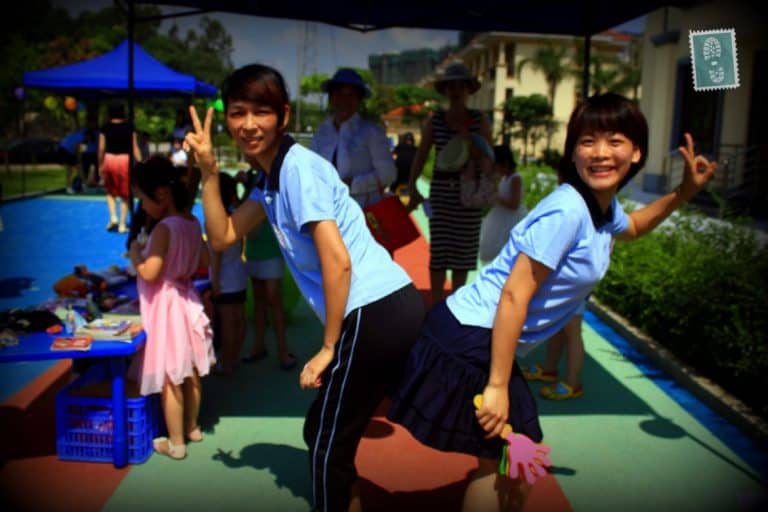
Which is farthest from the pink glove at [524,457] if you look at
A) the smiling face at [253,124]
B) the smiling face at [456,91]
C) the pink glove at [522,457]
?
the smiling face at [456,91]

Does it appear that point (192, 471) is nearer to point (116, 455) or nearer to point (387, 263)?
point (116, 455)

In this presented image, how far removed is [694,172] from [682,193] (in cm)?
9

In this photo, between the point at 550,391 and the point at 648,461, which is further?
the point at 550,391

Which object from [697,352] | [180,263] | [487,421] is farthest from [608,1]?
[487,421]

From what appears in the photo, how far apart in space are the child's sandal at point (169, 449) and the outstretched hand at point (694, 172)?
8.30 ft

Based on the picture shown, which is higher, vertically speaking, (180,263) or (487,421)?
(180,263)

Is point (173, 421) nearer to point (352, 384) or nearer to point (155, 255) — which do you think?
point (155, 255)

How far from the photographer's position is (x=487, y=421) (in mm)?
2016

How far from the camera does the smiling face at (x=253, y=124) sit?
87.1 inches

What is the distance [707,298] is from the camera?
14.3ft

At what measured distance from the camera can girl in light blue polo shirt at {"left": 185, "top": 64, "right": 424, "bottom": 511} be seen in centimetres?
210

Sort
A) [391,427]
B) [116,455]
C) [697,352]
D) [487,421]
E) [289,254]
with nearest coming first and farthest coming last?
[487,421] → [289,254] → [116,455] → [391,427] → [697,352]

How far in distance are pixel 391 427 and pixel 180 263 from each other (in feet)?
4.70

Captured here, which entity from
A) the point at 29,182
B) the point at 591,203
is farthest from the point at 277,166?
the point at 29,182
